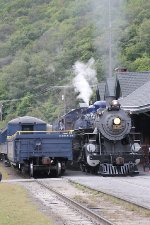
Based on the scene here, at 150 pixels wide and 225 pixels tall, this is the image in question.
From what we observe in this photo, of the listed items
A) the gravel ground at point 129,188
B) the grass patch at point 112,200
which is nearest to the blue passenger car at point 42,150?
the gravel ground at point 129,188

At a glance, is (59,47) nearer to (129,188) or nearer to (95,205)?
(129,188)

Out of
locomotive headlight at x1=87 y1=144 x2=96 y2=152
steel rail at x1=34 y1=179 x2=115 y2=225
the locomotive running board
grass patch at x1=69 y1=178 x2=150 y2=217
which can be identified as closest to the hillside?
locomotive headlight at x1=87 y1=144 x2=96 y2=152

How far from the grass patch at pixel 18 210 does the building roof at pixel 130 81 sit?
18.3 m

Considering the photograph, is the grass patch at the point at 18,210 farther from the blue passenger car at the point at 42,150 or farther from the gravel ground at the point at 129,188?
the blue passenger car at the point at 42,150

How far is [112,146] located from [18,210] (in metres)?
10.9

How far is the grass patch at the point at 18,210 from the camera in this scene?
30.5 ft

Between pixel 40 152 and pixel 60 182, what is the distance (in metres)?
2.62

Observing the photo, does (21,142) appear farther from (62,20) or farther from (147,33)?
(62,20)

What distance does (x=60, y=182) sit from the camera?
61.2 feet

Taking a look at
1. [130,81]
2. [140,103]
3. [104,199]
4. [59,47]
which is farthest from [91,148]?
[59,47]

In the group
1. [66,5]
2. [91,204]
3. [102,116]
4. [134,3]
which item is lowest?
[91,204]

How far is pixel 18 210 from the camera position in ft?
35.8

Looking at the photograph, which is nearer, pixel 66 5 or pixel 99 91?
pixel 99 91

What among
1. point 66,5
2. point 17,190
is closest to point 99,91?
point 17,190
